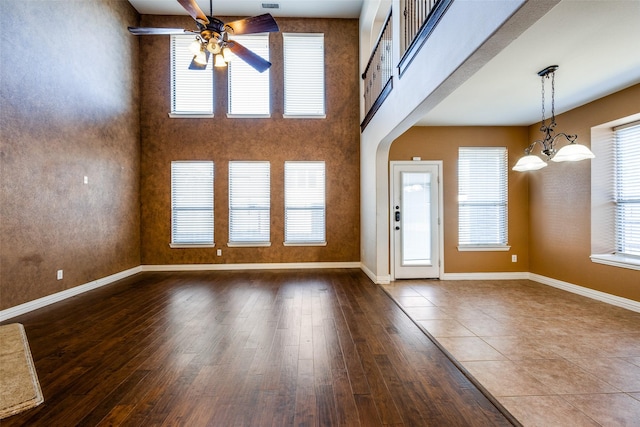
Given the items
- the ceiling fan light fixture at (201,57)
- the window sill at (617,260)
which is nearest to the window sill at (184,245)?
the ceiling fan light fixture at (201,57)

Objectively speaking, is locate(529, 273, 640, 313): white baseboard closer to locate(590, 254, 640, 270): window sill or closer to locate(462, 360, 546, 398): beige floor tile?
locate(590, 254, 640, 270): window sill

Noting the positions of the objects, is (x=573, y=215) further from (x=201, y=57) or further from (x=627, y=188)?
(x=201, y=57)

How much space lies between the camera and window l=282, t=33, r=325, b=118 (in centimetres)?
645

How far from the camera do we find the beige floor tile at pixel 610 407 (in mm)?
1735

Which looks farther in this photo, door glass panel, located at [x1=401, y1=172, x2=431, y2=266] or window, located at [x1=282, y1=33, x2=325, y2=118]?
window, located at [x1=282, y1=33, x2=325, y2=118]

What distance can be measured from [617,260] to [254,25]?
5.53 meters

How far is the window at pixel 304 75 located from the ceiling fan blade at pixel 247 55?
7.26ft

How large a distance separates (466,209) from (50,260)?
21.7 ft

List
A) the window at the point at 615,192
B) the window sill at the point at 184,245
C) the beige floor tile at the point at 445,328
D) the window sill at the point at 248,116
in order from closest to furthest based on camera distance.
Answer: the beige floor tile at the point at 445,328 → the window at the point at 615,192 → the window sill at the point at 184,245 → the window sill at the point at 248,116

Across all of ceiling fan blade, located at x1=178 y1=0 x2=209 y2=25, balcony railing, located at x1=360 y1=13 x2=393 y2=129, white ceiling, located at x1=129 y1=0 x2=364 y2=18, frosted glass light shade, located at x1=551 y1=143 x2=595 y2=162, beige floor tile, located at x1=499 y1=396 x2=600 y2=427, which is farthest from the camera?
white ceiling, located at x1=129 y1=0 x2=364 y2=18

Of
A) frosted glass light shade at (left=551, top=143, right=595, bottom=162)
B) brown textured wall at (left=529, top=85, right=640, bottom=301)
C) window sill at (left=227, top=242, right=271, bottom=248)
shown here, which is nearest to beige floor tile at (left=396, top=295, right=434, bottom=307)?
frosted glass light shade at (left=551, top=143, right=595, bottom=162)

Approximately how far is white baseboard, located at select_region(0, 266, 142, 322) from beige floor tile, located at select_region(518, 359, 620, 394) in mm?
5375

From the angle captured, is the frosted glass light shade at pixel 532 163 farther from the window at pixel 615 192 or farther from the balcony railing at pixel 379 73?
the balcony railing at pixel 379 73

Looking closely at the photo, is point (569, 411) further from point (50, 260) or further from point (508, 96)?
point (50, 260)
